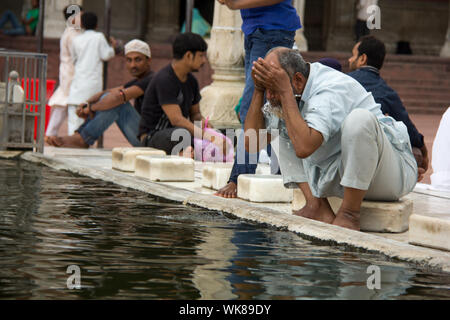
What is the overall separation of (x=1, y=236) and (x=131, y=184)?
2.57m

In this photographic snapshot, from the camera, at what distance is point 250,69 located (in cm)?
731

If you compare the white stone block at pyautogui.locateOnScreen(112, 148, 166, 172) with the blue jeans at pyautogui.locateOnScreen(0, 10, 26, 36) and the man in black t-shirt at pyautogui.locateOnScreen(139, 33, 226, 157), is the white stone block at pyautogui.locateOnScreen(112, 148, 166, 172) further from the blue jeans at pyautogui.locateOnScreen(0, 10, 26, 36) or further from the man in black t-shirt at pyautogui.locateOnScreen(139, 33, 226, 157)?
the blue jeans at pyautogui.locateOnScreen(0, 10, 26, 36)

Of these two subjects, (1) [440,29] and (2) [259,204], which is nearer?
(2) [259,204]

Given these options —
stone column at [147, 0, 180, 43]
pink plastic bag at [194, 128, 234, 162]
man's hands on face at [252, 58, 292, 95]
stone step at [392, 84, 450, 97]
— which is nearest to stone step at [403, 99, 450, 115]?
stone step at [392, 84, 450, 97]

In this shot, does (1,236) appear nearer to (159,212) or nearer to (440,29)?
(159,212)

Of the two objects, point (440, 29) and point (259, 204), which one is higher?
point (440, 29)

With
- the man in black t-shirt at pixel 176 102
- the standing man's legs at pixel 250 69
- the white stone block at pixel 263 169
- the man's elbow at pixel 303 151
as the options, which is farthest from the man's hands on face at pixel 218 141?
the man's elbow at pixel 303 151

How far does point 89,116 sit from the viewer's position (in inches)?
428

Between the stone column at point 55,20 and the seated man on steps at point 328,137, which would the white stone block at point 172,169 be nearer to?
the seated man on steps at point 328,137

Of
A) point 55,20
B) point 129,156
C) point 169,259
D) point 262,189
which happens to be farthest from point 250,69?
point 55,20

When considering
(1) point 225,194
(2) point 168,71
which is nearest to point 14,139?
(2) point 168,71

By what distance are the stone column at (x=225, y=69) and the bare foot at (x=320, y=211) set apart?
552cm

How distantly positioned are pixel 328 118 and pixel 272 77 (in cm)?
38

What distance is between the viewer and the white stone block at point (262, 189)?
7098 millimetres
